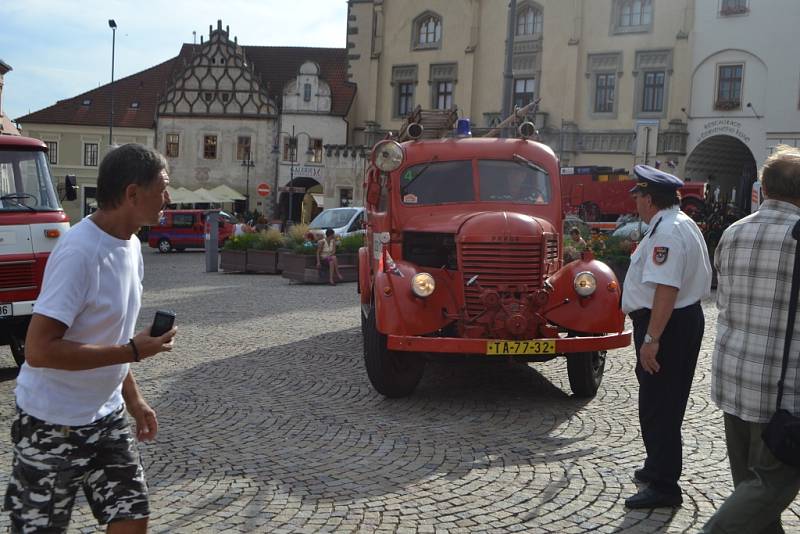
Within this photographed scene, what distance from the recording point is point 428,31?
4672 centimetres

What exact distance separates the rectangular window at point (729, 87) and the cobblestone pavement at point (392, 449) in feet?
96.9

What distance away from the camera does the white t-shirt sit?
9.38 ft

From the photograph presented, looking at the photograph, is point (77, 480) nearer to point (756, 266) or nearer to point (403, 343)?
point (756, 266)

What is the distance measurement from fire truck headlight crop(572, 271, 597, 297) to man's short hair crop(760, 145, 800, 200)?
12.4 ft

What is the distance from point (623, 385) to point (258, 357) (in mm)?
4012

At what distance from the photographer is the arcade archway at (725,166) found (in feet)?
127

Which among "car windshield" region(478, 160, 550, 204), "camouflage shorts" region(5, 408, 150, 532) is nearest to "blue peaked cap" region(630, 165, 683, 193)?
"camouflage shorts" region(5, 408, 150, 532)

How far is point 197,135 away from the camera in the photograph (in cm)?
5275

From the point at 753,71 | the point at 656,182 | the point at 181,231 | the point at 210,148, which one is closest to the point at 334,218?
the point at 181,231

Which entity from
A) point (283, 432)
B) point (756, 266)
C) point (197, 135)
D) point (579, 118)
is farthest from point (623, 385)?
point (197, 135)

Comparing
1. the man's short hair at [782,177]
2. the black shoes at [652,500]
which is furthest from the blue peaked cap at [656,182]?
the black shoes at [652,500]

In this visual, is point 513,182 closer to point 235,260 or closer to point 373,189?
point 373,189

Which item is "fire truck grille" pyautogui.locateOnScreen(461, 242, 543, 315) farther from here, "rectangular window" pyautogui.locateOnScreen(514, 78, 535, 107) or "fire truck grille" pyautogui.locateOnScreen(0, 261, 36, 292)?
"rectangular window" pyautogui.locateOnScreen(514, 78, 535, 107)

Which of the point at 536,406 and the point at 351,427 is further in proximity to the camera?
the point at 536,406
